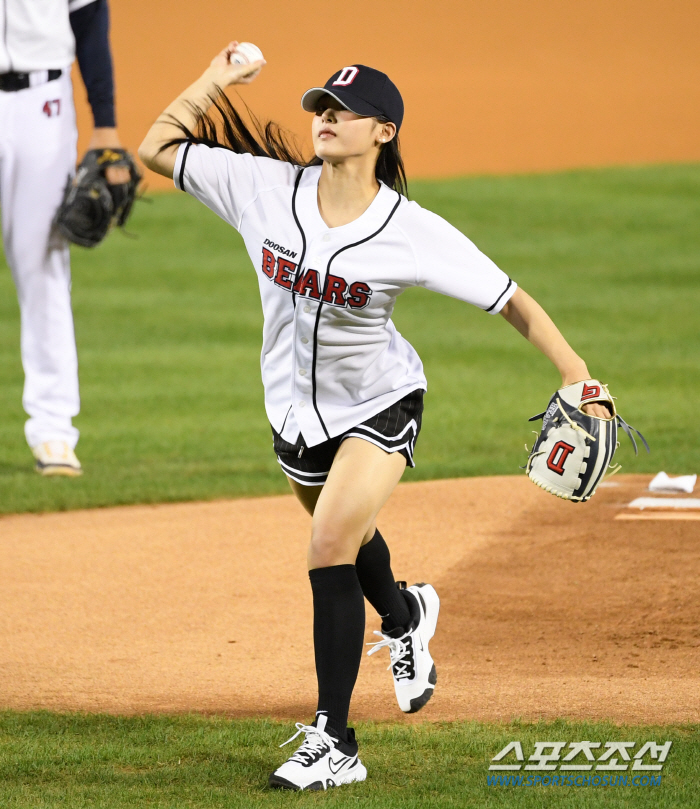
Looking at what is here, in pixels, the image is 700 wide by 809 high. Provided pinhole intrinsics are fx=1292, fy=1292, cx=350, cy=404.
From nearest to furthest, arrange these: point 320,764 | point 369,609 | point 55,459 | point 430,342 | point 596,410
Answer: point 320,764 < point 596,410 < point 369,609 < point 55,459 < point 430,342

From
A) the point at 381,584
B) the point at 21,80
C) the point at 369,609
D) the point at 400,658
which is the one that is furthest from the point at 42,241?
the point at 400,658

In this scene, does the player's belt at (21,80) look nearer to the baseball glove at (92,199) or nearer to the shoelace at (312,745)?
the baseball glove at (92,199)

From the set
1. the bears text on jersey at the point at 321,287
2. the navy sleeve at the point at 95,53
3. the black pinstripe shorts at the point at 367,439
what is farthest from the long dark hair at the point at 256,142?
the navy sleeve at the point at 95,53

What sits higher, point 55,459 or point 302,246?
point 302,246

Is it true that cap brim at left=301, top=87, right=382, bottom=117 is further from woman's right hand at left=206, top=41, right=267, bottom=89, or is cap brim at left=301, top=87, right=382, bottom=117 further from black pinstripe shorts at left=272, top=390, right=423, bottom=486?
black pinstripe shorts at left=272, top=390, right=423, bottom=486

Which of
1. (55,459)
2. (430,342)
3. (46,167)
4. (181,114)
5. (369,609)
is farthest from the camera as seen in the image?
(430,342)

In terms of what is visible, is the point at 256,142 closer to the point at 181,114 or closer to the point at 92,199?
the point at 181,114

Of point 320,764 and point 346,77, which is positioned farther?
point 346,77

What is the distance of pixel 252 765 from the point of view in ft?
11.7

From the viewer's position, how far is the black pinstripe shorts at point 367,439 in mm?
3676

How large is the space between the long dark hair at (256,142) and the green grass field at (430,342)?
140 inches

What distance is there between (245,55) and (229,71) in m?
0.10

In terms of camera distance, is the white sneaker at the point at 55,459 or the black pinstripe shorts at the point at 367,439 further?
the white sneaker at the point at 55,459

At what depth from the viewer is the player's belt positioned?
23.7 ft
